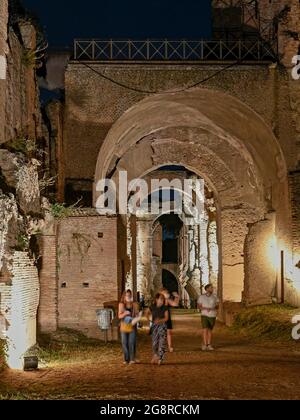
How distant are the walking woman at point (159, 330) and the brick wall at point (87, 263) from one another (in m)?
4.71

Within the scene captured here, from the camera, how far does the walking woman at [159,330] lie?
33.0 feet

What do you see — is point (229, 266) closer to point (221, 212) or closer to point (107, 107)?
point (221, 212)

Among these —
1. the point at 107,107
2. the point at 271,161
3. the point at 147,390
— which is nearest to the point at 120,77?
the point at 107,107

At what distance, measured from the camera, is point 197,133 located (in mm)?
21891

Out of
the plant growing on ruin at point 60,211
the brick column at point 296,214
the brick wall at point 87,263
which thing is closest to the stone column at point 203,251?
Result: the brick column at point 296,214

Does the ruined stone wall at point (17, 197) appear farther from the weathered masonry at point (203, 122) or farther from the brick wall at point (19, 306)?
the weathered masonry at point (203, 122)

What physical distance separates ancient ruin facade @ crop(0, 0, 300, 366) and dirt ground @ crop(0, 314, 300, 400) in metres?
2.98

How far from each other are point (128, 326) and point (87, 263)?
520 centimetres

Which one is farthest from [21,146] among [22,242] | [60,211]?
[60,211]

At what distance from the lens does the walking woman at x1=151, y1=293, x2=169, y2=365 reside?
10.0 metres

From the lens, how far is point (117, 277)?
49.2ft

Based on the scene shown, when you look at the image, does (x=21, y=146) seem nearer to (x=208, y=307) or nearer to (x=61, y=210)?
(x=61, y=210)

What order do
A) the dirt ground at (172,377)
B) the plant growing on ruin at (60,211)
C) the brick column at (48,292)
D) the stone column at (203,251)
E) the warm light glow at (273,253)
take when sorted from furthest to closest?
the stone column at (203,251) → the warm light glow at (273,253) → the plant growing on ruin at (60,211) → the brick column at (48,292) → the dirt ground at (172,377)
